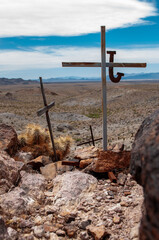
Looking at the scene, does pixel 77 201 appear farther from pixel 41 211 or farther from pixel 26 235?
pixel 26 235

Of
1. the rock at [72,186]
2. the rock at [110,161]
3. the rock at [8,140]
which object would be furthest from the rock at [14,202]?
the rock at [8,140]

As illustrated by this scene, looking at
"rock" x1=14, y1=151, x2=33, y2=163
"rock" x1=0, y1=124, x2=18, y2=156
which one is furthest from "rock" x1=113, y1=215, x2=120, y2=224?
"rock" x1=14, y1=151, x2=33, y2=163

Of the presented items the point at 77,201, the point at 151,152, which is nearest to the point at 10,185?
the point at 77,201

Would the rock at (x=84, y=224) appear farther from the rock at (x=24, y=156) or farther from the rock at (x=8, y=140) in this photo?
the rock at (x=24, y=156)

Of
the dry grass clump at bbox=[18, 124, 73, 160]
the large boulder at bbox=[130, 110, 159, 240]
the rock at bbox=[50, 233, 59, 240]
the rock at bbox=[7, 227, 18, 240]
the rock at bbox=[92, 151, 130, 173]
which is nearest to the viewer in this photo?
the large boulder at bbox=[130, 110, 159, 240]

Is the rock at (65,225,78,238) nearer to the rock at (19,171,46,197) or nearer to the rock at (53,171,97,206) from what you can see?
the rock at (53,171,97,206)

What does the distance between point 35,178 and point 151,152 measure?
13.8 ft

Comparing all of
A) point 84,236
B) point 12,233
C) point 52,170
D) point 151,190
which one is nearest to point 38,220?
point 12,233

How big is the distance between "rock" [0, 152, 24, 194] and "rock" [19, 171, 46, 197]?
6.8 inches

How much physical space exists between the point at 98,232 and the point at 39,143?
21.0 feet

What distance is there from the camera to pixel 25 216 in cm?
454

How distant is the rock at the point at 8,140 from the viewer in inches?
301

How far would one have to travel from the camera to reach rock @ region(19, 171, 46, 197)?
18.1 ft

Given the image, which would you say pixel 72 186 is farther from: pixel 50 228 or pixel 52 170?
pixel 52 170
